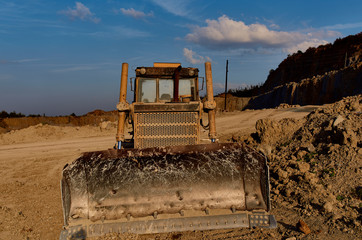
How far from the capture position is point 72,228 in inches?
152

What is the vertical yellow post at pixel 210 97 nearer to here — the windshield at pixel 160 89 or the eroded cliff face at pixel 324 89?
the windshield at pixel 160 89

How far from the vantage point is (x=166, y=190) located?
421 cm

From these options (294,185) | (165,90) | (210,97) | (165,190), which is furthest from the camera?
(165,90)

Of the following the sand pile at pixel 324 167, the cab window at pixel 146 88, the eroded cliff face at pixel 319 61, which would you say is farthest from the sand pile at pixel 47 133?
the eroded cliff face at pixel 319 61

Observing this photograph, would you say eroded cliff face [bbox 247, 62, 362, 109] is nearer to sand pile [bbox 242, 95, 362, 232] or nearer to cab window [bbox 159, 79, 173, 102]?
sand pile [bbox 242, 95, 362, 232]

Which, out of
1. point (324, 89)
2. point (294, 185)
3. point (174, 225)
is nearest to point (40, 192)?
point (174, 225)

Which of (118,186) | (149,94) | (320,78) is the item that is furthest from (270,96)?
(118,186)

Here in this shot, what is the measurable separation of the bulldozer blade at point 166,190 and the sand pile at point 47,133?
13.6 meters

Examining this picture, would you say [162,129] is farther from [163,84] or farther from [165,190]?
[165,190]

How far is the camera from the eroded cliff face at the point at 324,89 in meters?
19.7

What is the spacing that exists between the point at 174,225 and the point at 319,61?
120ft

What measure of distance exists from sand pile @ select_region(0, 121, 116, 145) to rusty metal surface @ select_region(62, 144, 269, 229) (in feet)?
44.6

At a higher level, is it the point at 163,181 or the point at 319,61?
the point at 319,61

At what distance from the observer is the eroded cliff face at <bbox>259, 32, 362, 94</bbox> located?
3001cm
